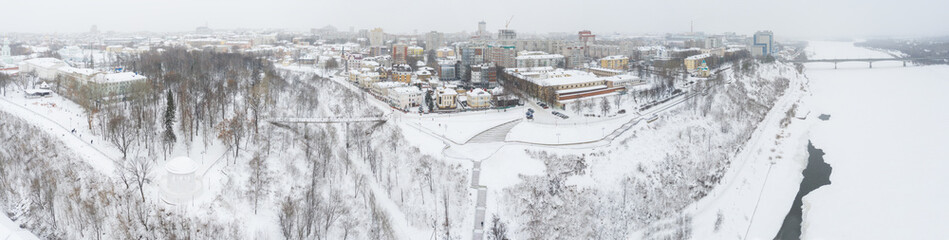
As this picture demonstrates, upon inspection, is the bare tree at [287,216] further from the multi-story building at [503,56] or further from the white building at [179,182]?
the multi-story building at [503,56]

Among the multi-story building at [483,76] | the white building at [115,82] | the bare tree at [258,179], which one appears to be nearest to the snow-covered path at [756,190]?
the bare tree at [258,179]

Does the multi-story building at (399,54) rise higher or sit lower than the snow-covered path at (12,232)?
higher

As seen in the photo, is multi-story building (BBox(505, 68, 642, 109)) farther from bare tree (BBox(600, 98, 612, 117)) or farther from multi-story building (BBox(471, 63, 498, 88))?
bare tree (BBox(600, 98, 612, 117))

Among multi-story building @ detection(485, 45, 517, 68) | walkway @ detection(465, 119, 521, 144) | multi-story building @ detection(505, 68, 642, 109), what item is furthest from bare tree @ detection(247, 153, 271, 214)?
multi-story building @ detection(485, 45, 517, 68)

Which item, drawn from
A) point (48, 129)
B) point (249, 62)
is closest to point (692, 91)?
point (249, 62)

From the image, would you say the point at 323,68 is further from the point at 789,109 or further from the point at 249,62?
the point at 789,109

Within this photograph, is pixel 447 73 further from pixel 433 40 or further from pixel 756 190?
pixel 433 40
